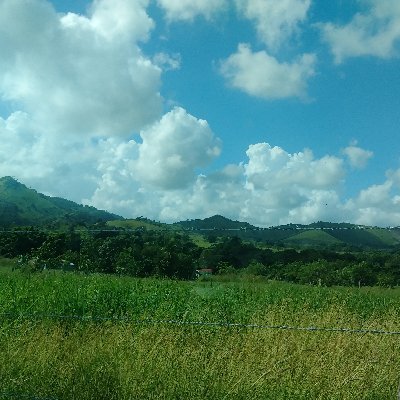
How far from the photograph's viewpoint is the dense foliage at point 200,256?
895cm

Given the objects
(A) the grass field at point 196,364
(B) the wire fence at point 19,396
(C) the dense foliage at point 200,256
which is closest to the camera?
(A) the grass field at point 196,364

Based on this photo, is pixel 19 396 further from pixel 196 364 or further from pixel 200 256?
pixel 200 256

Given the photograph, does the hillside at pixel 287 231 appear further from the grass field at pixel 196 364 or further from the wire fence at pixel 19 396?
the wire fence at pixel 19 396

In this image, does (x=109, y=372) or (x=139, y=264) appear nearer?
(x=109, y=372)

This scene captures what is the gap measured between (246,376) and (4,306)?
22.9 ft

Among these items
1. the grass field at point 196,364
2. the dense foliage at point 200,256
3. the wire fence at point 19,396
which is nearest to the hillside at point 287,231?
the dense foliage at point 200,256

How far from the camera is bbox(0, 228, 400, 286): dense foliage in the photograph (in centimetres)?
895

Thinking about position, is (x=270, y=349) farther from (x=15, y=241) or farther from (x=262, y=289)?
(x=262, y=289)

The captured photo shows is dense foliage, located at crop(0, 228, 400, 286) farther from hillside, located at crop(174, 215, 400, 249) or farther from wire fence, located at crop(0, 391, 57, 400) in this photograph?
wire fence, located at crop(0, 391, 57, 400)

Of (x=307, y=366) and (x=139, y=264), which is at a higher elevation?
(x=139, y=264)

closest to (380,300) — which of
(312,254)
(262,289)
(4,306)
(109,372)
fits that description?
(262,289)

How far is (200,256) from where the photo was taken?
1130 centimetres

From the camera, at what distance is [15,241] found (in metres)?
12.3

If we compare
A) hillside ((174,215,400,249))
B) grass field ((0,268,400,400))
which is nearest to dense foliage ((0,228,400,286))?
hillside ((174,215,400,249))
